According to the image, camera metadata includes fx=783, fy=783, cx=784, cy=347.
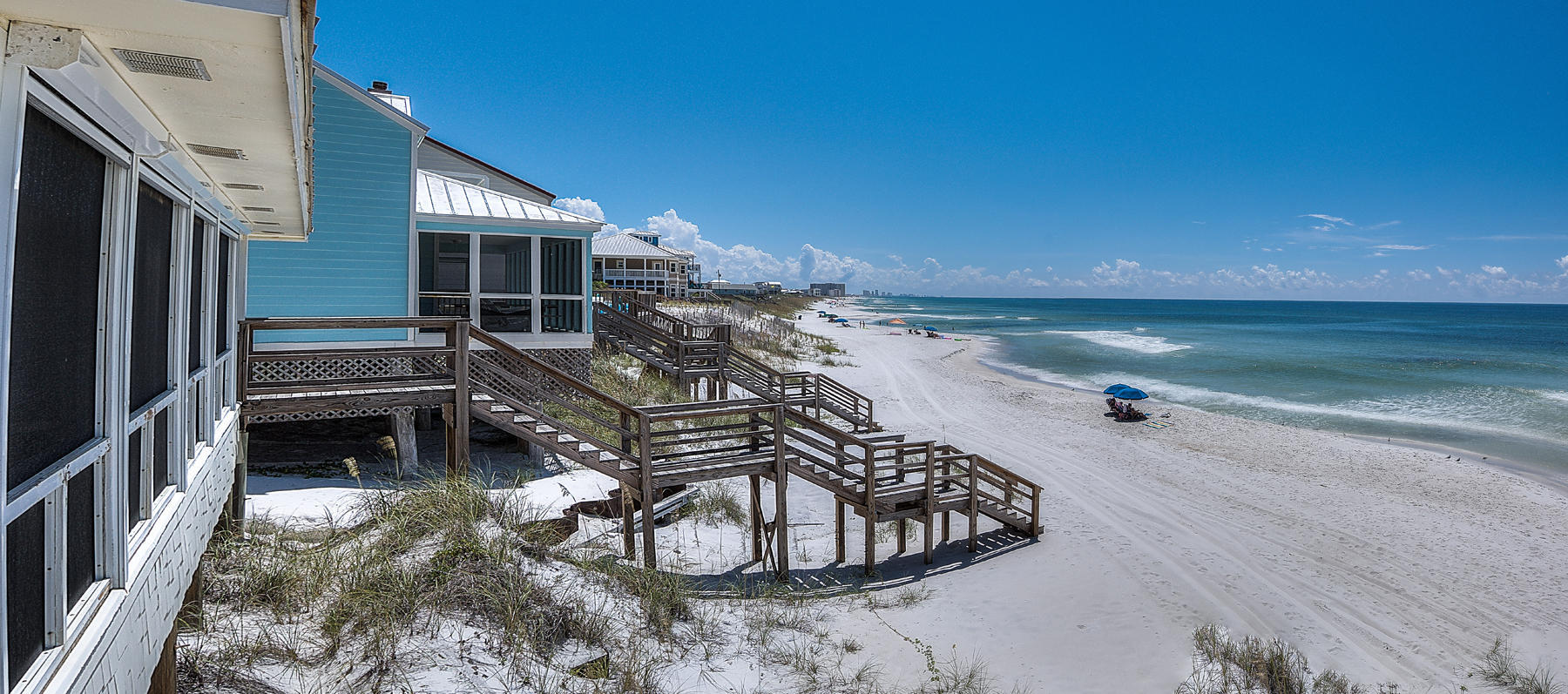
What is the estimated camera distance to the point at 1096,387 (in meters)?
34.5

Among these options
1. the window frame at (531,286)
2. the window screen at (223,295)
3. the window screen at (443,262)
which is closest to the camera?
the window screen at (223,295)

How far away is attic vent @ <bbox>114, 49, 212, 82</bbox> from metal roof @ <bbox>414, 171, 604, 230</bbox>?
1148cm

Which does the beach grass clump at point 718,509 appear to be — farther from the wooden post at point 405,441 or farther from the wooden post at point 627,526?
the wooden post at point 405,441

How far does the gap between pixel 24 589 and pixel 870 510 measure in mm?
9480

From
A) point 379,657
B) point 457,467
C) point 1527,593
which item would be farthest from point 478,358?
point 1527,593

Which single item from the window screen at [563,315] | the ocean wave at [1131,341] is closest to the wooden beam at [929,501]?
the window screen at [563,315]

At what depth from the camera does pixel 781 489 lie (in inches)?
416

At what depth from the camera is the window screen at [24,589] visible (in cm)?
204

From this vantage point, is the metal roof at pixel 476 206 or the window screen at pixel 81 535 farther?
the metal roof at pixel 476 206

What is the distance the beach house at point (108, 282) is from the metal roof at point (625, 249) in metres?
42.6

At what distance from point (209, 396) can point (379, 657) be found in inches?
95.9

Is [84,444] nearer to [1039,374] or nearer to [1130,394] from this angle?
[1130,394]

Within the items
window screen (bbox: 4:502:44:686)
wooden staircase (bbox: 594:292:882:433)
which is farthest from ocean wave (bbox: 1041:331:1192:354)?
window screen (bbox: 4:502:44:686)

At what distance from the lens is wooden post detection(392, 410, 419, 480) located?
1146cm
